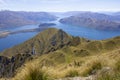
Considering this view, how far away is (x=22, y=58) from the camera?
542 ft

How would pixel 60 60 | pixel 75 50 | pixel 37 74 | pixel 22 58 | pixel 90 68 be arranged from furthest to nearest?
pixel 22 58, pixel 75 50, pixel 60 60, pixel 90 68, pixel 37 74

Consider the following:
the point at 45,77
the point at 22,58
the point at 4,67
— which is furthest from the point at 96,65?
the point at 4,67

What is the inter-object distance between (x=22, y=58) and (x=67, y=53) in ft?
192

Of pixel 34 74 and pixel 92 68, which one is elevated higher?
pixel 34 74

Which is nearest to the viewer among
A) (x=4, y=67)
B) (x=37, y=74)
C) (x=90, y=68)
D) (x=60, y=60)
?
(x=37, y=74)

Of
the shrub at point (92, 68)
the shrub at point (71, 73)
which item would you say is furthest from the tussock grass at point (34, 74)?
the shrub at point (92, 68)

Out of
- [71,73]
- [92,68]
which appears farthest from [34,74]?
[92,68]

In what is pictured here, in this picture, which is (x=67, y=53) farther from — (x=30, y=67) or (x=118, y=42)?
(x=30, y=67)

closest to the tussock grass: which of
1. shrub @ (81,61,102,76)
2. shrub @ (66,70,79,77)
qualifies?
shrub @ (66,70,79,77)

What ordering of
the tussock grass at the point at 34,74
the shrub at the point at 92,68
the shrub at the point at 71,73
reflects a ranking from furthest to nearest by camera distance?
the shrub at the point at 71,73
the shrub at the point at 92,68
the tussock grass at the point at 34,74

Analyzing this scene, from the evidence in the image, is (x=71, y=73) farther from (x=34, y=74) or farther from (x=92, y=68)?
(x=34, y=74)

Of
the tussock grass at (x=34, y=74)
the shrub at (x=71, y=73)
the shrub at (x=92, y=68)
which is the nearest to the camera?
the tussock grass at (x=34, y=74)

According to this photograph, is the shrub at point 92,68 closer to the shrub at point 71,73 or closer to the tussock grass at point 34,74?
the shrub at point 71,73

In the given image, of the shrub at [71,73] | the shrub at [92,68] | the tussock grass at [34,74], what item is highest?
the tussock grass at [34,74]
